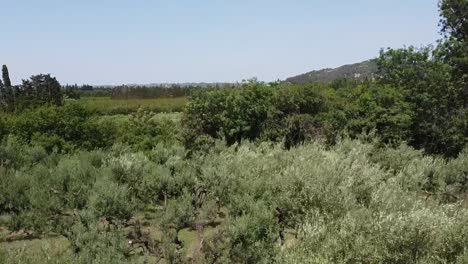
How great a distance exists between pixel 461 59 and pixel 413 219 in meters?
22.2

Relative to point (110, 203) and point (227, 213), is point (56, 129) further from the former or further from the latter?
point (227, 213)

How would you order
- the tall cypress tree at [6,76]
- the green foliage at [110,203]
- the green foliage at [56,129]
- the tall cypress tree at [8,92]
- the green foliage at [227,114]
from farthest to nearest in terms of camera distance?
1. the tall cypress tree at [6,76]
2. the tall cypress tree at [8,92]
3. the green foliage at [227,114]
4. the green foliage at [56,129]
5. the green foliage at [110,203]

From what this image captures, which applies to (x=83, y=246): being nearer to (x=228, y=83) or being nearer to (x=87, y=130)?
(x=87, y=130)

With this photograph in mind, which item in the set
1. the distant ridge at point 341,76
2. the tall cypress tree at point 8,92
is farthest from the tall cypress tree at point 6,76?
the distant ridge at point 341,76

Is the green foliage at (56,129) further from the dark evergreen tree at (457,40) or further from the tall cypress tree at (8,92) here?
Result: the dark evergreen tree at (457,40)

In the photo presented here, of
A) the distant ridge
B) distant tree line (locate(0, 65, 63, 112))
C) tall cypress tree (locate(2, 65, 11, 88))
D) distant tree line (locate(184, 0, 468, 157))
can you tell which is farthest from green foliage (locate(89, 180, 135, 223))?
tall cypress tree (locate(2, 65, 11, 88))

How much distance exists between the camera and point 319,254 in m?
7.47

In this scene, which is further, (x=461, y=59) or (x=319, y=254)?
(x=461, y=59)

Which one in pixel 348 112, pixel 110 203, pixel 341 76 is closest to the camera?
pixel 110 203

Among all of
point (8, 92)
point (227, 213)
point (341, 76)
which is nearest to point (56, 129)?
point (227, 213)

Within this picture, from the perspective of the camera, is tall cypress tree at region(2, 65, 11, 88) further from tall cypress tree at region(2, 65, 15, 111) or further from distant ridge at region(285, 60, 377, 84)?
distant ridge at region(285, 60, 377, 84)

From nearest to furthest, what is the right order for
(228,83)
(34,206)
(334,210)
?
1. (334,210)
2. (34,206)
3. (228,83)

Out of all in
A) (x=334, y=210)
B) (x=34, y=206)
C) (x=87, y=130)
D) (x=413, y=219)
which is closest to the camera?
(x=413, y=219)

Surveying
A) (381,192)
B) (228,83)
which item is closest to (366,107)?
(228,83)
